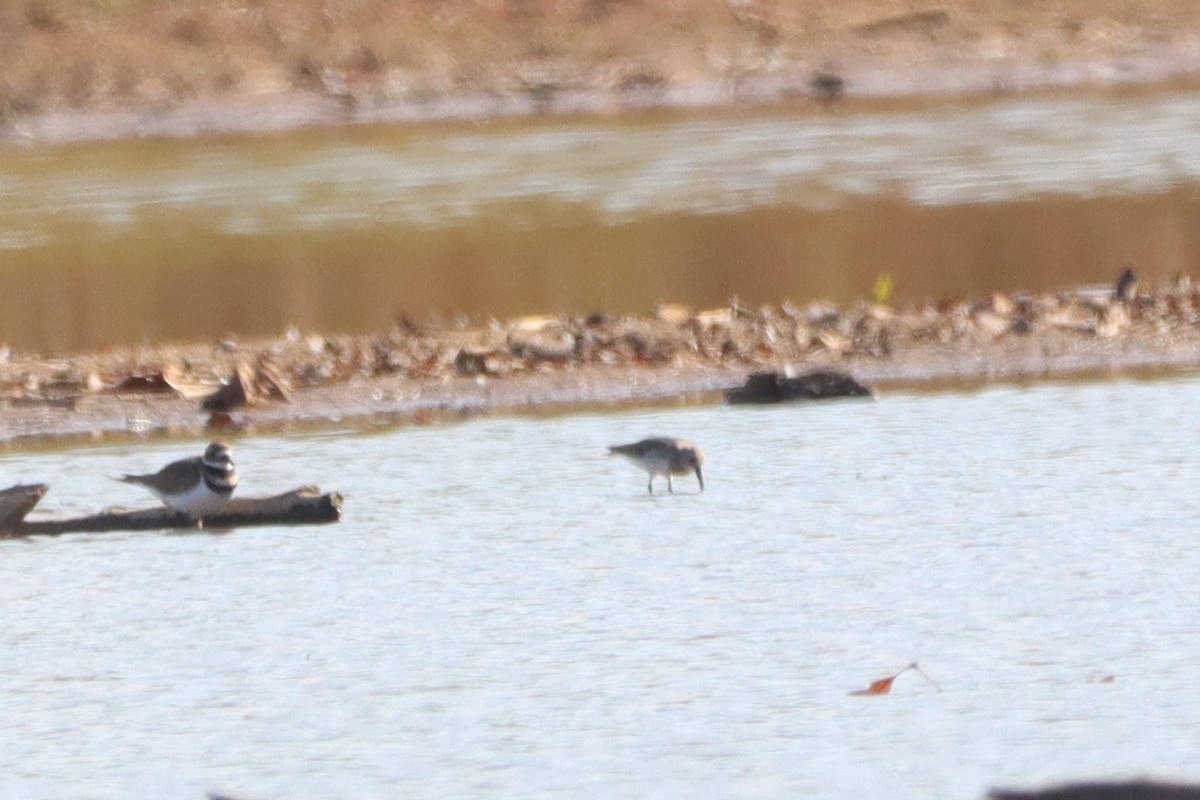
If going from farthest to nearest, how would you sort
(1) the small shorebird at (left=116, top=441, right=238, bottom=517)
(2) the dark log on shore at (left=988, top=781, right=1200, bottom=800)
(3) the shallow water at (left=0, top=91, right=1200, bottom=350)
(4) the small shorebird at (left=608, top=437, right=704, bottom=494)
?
1. (3) the shallow water at (left=0, top=91, right=1200, bottom=350)
2. (4) the small shorebird at (left=608, top=437, right=704, bottom=494)
3. (1) the small shorebird at (left=116, top=441, right=238, bottom=517)
4. (2) the dark log on shore at (left=988, top=781, right=1200, bottom=800)

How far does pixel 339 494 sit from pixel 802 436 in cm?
250

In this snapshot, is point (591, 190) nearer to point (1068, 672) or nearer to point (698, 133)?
point (698, 133)

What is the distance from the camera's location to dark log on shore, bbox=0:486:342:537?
380 inches

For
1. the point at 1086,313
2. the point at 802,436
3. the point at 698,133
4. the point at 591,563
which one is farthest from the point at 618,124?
the point at 591,563

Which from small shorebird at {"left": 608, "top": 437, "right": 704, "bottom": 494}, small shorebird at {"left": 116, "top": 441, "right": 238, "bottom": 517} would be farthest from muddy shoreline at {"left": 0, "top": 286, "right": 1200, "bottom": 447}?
small shorebird at {"left": 116, "top": 441, "right": 238, "bottom": 517}

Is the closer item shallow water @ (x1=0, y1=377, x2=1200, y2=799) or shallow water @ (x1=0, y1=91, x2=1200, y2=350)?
shallow water @ (x1=0, y1=377, x2=1200, y2=799)

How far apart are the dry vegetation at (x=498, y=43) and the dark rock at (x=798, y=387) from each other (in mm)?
23371

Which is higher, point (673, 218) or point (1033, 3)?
point (1033, 3)

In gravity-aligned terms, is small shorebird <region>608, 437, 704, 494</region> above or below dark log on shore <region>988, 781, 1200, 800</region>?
above

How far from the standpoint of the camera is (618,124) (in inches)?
1255

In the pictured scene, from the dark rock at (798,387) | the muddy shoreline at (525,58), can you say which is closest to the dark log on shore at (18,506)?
the dark rock at (798,387)

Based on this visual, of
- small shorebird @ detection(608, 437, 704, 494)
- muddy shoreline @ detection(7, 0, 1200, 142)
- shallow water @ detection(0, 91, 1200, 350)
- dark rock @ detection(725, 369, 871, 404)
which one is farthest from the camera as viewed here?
muddy shoreline @ detection(7, 0, 1200, 142)

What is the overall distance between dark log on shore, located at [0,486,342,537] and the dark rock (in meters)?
3.30

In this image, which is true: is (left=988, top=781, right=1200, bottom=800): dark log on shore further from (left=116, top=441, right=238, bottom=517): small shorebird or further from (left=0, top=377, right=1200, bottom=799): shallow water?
(left=116, top=441, right=238, bottom=517): small shorebird
